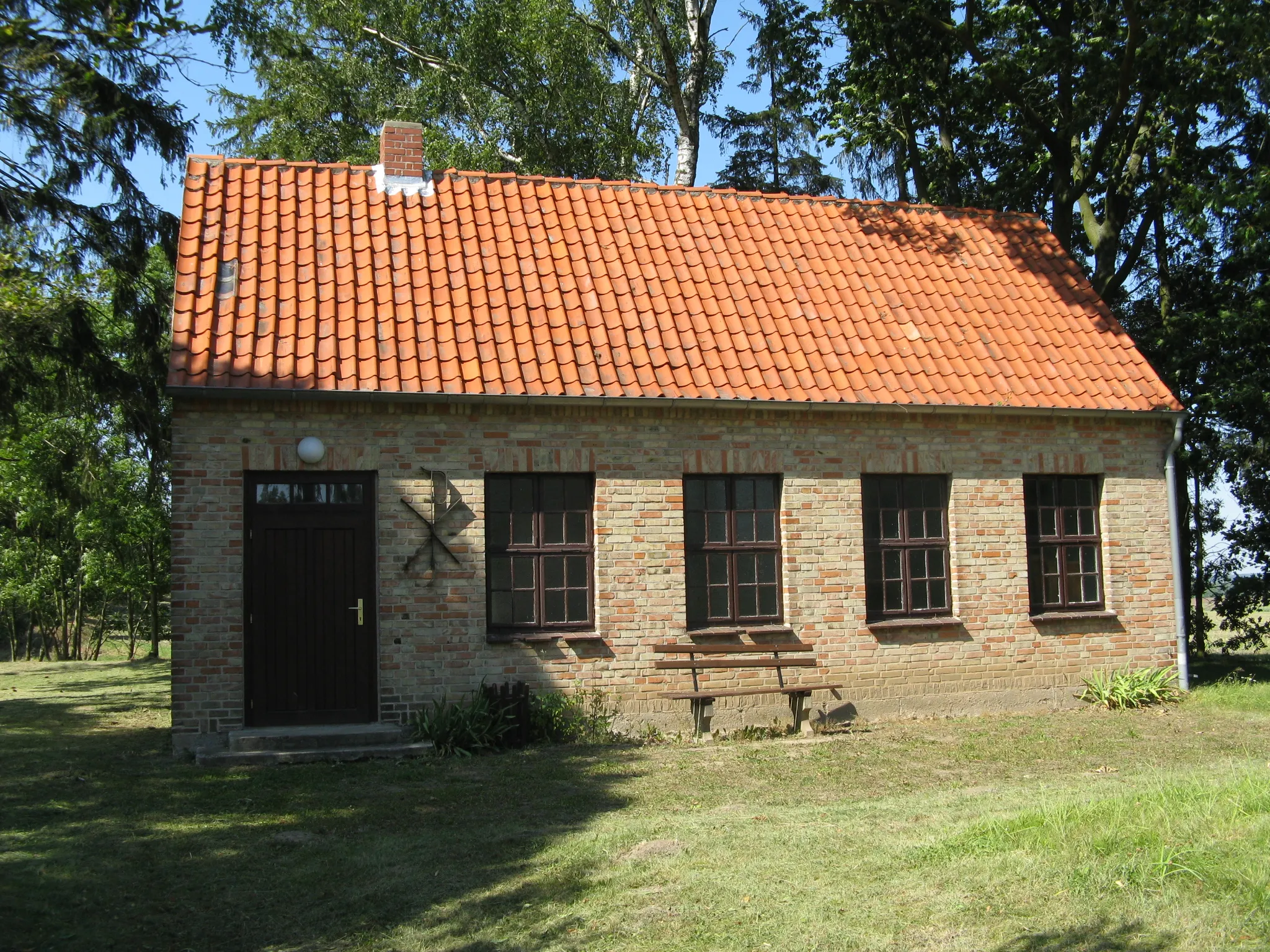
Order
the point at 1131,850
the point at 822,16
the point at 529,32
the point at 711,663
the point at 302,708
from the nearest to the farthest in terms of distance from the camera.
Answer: the point at 1131,850 → the point at 302,708 → the point at 711,663 → the point at 822,16 → the point at 529,32

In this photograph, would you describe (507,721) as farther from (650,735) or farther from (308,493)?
(308,493)

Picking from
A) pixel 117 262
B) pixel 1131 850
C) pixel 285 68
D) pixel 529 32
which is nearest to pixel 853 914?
pixel 1131 850

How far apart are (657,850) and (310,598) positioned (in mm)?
5305

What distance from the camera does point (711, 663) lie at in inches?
469

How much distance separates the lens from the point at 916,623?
12.9m

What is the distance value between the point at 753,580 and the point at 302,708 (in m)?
4.87

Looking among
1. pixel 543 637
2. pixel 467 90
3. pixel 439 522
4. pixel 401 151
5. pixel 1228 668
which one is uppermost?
pixel 467 90

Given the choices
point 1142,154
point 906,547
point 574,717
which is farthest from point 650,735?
point 1142,154

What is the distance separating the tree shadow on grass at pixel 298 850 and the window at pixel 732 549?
2273mm

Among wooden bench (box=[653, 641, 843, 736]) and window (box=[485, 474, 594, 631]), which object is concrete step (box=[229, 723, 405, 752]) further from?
wooden bench (box=[653, 641, 843, 736])

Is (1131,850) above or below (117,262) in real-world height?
below

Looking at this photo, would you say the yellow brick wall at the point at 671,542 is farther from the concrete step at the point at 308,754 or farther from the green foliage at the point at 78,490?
the green foliage at the point at 78,490

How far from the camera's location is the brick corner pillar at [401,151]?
1394cm

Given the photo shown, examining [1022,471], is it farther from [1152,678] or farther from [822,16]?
[822,16]
